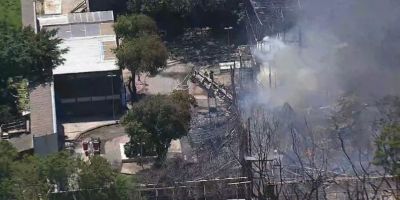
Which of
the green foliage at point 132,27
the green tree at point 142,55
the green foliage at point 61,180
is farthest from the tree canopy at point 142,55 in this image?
the green foliage at point 61,180

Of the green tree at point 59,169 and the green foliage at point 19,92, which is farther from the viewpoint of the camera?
the green foliage at point 19,92

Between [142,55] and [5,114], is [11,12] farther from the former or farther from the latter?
[142,55]

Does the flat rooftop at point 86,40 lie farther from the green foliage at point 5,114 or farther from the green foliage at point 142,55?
the green foliage at point 5,114

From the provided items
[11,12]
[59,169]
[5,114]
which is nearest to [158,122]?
[59,169]

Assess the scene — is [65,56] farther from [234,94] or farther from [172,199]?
[172,199]

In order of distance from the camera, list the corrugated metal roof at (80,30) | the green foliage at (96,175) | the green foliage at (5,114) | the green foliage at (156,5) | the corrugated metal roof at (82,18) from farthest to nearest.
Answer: the green foliage at (156,5) → the corrugated metal roof at (82,18) → the corrugated metal roof at (80,30) → the green foliage at (5,114) → the green foliage at (96,175)
